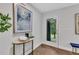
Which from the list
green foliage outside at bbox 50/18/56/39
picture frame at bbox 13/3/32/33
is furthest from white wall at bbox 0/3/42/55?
green foliage outside at bbox 50/18/56/39

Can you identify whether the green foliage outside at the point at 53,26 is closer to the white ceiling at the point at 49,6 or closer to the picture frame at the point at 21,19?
the white ceiling at the point at 49,6

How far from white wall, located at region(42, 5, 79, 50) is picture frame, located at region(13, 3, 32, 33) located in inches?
12.0

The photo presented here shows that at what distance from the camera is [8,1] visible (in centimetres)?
186

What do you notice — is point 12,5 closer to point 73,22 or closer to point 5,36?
point 5,36

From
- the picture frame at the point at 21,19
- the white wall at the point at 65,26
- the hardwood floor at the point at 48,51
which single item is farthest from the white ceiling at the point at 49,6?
the hardwood floor at the point at 48,51

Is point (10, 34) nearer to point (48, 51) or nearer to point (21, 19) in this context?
point (21, 19)

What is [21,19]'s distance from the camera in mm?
2094

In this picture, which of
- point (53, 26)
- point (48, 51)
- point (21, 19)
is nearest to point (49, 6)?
point (53, 26)

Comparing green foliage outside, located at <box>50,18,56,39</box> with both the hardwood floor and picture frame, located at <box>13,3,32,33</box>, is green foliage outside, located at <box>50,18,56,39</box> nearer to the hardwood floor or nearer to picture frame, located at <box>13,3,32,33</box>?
the hardwood floor

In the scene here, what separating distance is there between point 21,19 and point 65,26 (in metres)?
0.87

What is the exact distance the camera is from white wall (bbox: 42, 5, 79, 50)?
205 centimetres
